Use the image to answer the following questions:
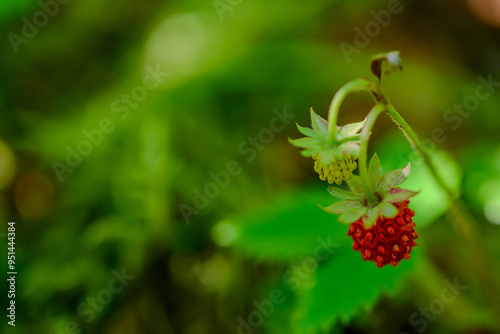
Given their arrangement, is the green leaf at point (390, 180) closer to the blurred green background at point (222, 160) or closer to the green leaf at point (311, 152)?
the green leaf at point (311, 152)

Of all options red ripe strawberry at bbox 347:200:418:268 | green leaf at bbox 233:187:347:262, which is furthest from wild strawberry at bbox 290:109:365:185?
green leaf at bbox 233:187:347:262

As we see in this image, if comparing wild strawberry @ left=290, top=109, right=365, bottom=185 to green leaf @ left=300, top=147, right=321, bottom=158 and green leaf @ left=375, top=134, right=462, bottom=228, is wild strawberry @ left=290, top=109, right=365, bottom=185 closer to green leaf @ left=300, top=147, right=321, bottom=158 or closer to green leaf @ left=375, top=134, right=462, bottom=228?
green leaf @ left=300, top=147, right=321, bottom=158

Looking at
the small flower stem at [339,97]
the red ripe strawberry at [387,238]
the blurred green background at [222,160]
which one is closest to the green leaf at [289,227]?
the blurred green background at [222,160]

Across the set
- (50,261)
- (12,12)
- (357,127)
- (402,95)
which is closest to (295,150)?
(402,95)


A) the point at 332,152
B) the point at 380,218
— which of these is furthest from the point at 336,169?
the point at 380,218

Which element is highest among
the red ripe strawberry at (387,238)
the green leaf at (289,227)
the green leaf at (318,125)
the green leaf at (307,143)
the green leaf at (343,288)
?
the green leaf at (318,125)

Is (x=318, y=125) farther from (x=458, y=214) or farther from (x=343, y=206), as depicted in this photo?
(x=458, y=214)

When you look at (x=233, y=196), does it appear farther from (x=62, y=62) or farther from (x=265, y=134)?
(x=62, y=62)
